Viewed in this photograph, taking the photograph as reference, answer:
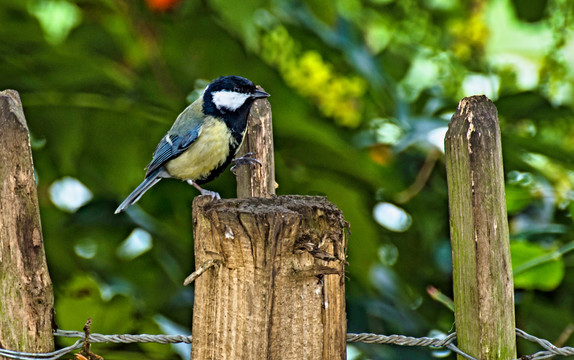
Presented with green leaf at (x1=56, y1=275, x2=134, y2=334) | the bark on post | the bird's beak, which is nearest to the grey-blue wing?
the bird's beak

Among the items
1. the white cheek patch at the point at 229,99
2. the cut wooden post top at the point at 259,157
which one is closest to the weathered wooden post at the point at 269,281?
the cut wooden post top at the point at 259,157

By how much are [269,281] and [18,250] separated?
1.56ft

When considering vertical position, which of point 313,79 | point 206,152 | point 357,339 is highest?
point 313,79

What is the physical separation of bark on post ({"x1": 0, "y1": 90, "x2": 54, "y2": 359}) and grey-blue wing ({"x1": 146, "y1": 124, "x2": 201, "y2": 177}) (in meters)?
0.75

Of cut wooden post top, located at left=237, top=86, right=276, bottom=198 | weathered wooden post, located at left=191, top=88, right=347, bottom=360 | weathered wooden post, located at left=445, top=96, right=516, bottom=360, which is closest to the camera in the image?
weathered wooden post, located at left=191, top=88, right=347, bottom=360

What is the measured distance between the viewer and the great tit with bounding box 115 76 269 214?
197cm

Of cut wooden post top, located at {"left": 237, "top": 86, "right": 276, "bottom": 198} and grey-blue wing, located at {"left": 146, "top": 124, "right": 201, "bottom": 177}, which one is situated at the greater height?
grey-blue wing, located at {"left": 146, "top": 124, "right": 201, "bottom": 177}

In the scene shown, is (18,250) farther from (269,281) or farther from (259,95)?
(259,95)

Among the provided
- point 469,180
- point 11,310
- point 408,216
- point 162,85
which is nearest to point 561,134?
point 408,216

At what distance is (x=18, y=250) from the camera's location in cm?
130

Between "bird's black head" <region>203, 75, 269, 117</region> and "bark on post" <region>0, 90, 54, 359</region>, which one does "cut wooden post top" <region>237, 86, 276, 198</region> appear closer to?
"bird's black head" <region>203, 75, 269, 117</region>

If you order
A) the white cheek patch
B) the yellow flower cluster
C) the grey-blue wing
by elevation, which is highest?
the yellow flower cluster

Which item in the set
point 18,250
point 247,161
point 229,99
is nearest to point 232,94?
point 229,99

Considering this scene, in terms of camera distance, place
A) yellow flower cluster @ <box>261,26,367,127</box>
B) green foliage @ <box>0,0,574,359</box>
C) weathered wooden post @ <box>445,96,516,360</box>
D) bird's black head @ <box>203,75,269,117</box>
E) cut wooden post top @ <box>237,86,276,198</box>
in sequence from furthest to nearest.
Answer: yellow flower cluster @ <box>261,26,367,127</box>
green foliage @ <box>0,0,574,359</box>
bird's black head @ <box>203,75,269,117</box>
cut wooden post top @ <box>237,86,276,198</box>
weathered wooden post @ <box>445,96,516,360</box>
